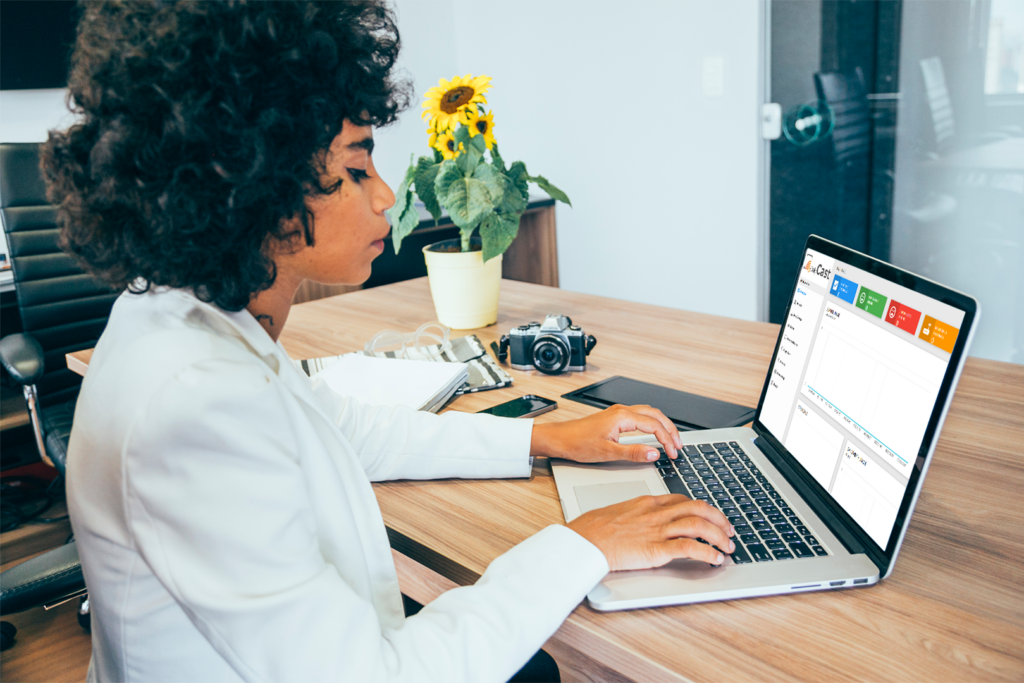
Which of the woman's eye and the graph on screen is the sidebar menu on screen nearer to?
the graph on screen

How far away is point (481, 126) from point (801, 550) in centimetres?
108

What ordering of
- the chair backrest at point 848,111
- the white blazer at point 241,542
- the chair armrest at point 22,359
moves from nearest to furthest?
the white blazer at point 241,542
the chair armrest at point 22,359
the chair backrest at point 848,111

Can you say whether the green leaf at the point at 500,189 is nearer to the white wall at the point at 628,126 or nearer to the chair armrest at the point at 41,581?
the chair armrest at the point at 41,581

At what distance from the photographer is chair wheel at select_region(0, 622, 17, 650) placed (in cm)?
161

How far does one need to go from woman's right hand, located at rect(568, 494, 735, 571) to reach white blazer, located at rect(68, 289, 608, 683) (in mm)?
23

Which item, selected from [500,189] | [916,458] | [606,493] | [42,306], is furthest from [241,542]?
[42,306]

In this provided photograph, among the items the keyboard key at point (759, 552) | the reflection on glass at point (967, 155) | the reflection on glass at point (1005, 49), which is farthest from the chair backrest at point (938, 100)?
the keyboard key at point (759, 552)

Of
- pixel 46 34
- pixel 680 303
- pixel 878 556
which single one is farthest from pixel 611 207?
pixel 878 556

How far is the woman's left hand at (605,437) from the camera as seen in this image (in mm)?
878

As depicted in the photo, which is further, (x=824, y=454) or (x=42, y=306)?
(x=42, y=306)

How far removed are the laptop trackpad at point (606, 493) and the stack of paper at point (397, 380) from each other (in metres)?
0.36

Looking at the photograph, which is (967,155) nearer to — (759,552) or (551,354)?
(551,354)

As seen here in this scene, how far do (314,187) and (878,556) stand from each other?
61 centimetres

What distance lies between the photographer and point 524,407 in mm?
1104
